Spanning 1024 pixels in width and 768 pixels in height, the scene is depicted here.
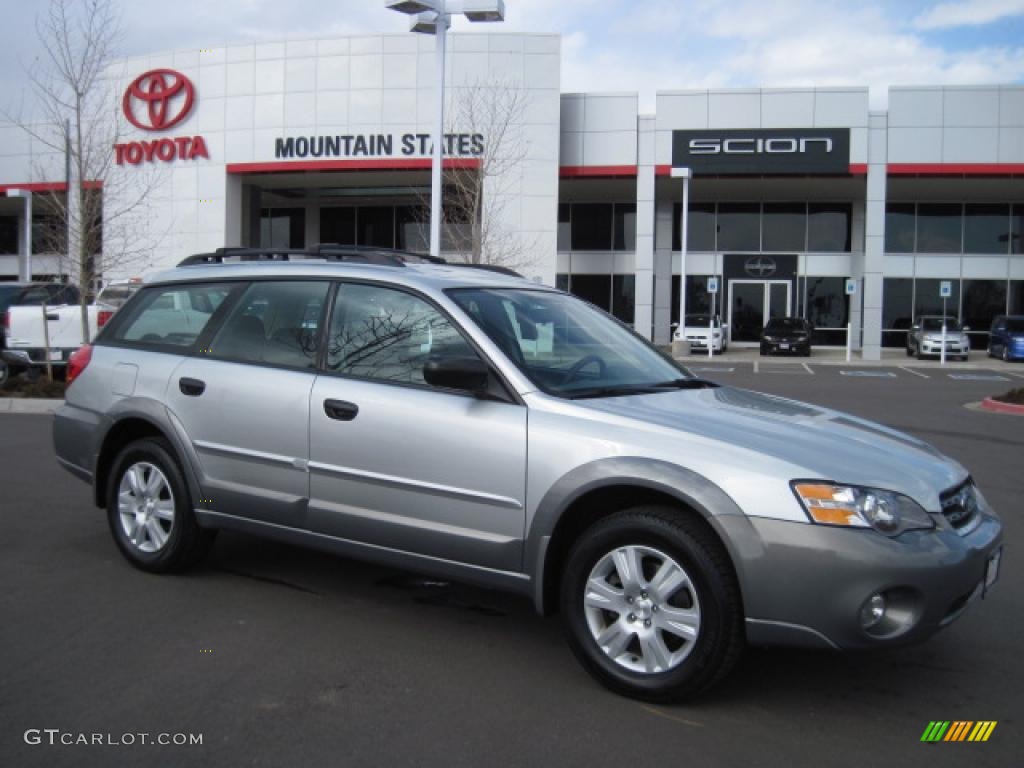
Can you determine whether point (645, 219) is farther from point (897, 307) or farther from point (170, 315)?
point (170, 315)

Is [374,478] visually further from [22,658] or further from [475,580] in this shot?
[22,658]

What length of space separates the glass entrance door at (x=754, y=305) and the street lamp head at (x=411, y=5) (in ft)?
80.4

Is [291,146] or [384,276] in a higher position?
[291,146]

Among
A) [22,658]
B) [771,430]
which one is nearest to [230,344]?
[22,658]

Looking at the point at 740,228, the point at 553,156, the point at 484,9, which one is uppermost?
the point at 553,156

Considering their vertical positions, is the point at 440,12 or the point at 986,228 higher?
the point at 440,12

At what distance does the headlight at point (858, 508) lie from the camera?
344 centimetres

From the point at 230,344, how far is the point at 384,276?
1.03 metres

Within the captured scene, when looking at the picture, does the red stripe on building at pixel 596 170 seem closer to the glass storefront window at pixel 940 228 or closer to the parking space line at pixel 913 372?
the parking space line at pixel 913 372

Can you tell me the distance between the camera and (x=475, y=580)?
13.6ft

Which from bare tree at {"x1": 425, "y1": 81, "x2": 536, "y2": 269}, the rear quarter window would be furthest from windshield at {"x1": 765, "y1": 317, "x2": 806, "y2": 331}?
the rear quarter window

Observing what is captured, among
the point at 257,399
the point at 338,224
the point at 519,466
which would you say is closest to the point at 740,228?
the point at 338,224

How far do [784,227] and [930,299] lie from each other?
242 inches

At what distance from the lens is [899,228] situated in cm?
3666
